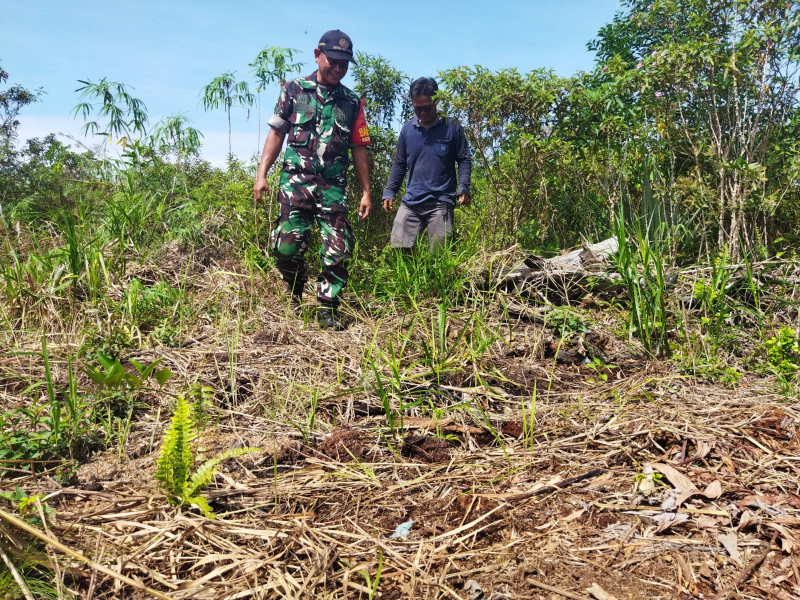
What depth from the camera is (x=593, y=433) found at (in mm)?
2391

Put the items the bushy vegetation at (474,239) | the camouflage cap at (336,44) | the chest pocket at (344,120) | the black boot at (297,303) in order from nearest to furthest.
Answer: the bushy vegetation at (474,239) < the camouflage cap at (336,44) < the black boot at (297,303) < the chest pocket at (344,120)

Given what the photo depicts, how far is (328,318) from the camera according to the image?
13.9ft

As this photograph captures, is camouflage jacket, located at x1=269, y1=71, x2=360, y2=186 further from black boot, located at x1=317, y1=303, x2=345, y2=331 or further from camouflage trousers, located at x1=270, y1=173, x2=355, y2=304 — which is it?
black boot, located at x1=317, y1=303, x2=345, y2=331

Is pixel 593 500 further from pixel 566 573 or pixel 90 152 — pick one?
pixel 90 152

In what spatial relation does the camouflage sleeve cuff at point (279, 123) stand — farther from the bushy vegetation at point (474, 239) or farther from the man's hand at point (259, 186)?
the bushy vegetation at point (474, 239)

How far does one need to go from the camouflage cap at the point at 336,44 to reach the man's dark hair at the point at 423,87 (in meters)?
0.76

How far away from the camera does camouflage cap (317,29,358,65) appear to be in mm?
4262

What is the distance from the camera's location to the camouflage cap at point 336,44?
4.26 metres

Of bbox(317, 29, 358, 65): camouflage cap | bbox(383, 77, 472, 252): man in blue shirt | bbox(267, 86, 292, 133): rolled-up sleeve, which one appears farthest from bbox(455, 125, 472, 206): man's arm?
bbox(267, 86, 292, 133): rolled-up sleeve

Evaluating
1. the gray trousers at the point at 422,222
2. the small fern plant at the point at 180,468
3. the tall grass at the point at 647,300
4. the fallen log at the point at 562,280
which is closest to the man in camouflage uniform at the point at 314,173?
the gray trousers at the point at 422,222

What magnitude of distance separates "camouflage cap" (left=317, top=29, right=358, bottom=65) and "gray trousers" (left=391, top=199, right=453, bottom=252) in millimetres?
1305

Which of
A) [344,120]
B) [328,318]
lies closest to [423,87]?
[344,120]

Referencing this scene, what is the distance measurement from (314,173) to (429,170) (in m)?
0.98

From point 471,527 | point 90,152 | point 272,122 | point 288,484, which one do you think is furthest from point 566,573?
point 90,152
